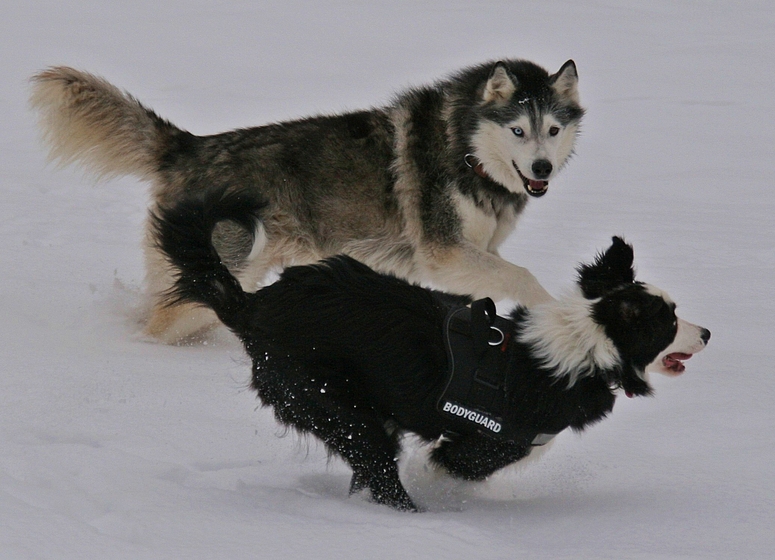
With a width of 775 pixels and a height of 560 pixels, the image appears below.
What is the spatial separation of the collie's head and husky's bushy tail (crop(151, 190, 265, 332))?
1216 mm

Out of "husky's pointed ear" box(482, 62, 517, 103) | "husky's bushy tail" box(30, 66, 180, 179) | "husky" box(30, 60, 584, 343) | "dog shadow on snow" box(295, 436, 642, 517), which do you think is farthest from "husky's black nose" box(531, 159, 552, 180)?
"husky's bushy tail" box(30, 66, 180, 179)

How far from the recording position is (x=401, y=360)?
371cm

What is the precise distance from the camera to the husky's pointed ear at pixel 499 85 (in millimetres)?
5867

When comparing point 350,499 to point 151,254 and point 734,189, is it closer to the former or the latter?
point 151,254

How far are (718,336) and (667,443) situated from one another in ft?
6.06

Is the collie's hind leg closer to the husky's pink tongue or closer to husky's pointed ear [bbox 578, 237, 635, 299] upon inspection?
husky's pointed ear [bbox 578, 237, 635, 299]

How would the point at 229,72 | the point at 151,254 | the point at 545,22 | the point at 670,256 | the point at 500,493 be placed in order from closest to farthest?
the point at 500,493 < the point at 151,254 < the point at 670,256 < the point at 229,72 < the point at 545,22

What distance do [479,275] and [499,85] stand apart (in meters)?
1.22

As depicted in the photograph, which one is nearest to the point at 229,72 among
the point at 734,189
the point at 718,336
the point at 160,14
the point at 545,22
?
the point at 160,14

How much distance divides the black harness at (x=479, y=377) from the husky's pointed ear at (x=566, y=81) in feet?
8.89

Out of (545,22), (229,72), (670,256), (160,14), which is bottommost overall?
(670,256)

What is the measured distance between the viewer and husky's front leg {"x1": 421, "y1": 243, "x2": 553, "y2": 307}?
230 inches

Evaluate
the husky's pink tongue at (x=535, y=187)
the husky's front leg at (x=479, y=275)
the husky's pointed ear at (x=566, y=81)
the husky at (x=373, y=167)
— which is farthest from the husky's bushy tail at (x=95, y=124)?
the husky's pointed ear at (x=566, y=81)

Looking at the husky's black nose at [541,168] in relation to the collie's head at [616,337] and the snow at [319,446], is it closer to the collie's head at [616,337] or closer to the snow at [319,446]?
the snow at [319,446]
